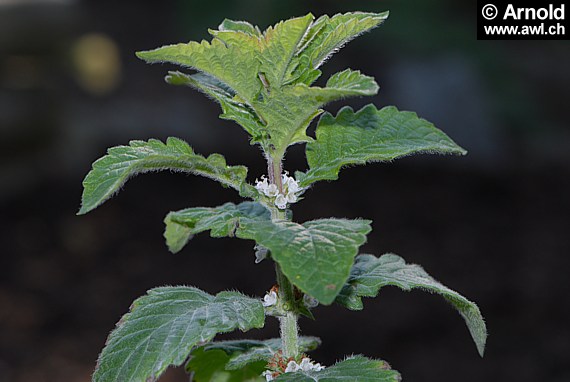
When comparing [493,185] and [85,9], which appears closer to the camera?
[493,185]

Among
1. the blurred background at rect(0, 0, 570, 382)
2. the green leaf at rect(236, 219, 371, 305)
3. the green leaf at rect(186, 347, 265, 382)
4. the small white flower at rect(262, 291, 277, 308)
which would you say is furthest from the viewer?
the blurred background at rect(0, 0, 570, 382)

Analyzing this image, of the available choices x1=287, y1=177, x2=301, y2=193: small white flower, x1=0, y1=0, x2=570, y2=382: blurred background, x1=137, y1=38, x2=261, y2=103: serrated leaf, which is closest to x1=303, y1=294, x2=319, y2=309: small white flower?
x1=287, y1=177, x2=301, y2=193: small white flower

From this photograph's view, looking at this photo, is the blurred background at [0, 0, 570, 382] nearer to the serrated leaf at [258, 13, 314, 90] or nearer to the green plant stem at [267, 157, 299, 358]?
the green plant stem at [267, 157, 299, 358]

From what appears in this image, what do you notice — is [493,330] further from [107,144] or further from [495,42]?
[107,144]

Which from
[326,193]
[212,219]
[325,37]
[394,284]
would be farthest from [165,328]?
[326,193]

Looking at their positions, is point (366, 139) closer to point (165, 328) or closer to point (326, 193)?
point (165, 328)

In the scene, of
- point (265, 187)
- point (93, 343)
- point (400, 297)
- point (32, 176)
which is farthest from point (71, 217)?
point (265, 187)
